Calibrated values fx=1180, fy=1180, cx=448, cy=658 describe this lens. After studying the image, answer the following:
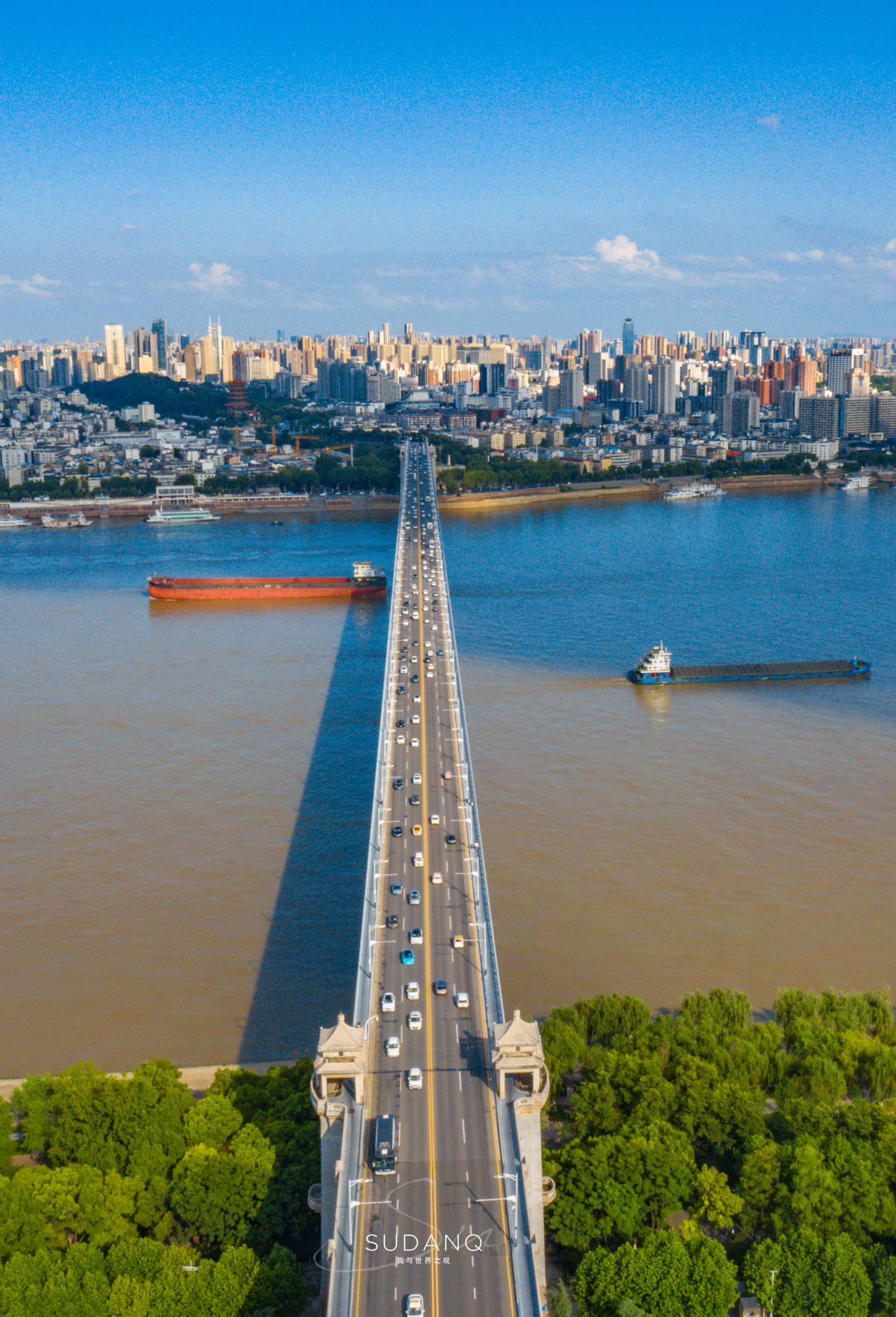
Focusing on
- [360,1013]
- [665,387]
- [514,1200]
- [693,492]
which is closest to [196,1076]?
[360,1013]

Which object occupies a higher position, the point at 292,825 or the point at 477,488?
the point at 477,488

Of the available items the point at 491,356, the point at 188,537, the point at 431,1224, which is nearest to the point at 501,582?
A: the point at 188,537

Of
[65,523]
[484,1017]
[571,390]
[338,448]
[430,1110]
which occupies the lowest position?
[430,1110]

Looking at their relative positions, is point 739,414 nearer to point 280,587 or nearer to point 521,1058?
point 280,587

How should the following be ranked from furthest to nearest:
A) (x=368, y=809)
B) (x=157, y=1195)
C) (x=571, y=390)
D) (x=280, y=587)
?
(x=571, y=390), (x=280, y=587), (x=368, y=809), (x=157, y=1195)

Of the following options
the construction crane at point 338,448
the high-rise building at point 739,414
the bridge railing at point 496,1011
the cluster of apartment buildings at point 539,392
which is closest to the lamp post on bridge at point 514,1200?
the bridge railing at point 496,1011

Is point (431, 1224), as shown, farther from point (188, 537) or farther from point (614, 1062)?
point (188, 537)

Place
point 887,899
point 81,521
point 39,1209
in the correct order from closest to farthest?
1. point 39,1209
2. point 887,899
3. point 81,521
